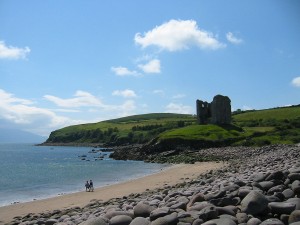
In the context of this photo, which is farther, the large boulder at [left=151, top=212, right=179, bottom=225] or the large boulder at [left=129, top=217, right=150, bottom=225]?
the large boulder at [left=129, top=217, right=150, bottom=225]

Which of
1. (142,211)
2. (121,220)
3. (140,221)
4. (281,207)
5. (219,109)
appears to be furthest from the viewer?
(219,109)

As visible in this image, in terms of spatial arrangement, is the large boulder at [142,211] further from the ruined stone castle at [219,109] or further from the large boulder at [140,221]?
the ruined stone castle at [219,109]

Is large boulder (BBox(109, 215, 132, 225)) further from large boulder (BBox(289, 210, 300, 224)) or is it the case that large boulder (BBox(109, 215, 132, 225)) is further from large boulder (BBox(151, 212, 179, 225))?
large boulder (BBox(289, 210, 300, 224))

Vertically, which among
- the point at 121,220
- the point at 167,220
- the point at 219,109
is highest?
the point at 219,109

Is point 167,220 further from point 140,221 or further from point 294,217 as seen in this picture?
point 294,217

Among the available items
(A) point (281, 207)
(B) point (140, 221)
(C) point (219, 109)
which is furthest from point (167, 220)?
(C) point (219, 109)

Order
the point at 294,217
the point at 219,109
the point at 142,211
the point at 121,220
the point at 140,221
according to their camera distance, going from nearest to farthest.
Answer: the point at 294,217
the point at 140,221
the point at 121,220
the point at 142,211
the point at 219,109

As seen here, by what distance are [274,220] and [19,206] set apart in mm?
23636

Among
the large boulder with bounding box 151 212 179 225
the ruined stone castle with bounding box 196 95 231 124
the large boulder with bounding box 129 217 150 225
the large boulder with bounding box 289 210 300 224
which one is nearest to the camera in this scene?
the large boulder with bounding box 289 210 300 224

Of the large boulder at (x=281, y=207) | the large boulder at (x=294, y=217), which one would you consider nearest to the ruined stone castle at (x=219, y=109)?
the large boulder at (x=281, y=207)

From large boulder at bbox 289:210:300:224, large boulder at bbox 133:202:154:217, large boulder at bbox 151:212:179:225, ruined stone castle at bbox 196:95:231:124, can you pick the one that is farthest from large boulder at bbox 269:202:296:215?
ruined stone castle at bbox 196:95:231:124

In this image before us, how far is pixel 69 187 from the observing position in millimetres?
40594

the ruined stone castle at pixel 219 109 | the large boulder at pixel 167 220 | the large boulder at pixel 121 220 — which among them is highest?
the ruined stone castle at pixel 219 109

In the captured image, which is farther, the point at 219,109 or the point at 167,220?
the point at 219,109
